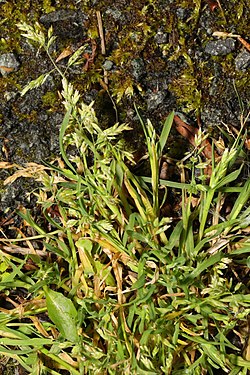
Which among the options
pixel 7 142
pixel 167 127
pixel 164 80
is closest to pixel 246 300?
pixel 167 127

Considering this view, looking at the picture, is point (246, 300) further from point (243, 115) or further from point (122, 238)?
point (243, 115)

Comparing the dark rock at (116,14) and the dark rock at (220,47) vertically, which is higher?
the dark rock at (116,14)

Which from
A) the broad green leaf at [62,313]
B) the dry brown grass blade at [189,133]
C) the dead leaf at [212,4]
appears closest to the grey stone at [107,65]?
the dry brown grass blade at [189,133]

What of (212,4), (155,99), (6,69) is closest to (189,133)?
(155,99)

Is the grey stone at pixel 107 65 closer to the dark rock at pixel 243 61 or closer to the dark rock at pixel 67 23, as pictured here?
the dark rock at pixel 67 23

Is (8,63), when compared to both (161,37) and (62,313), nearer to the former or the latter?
(161,37)

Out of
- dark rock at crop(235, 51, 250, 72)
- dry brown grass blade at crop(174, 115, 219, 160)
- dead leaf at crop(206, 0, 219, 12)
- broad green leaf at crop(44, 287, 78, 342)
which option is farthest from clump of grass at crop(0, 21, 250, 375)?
dead leaf at crop(206, 0, 219, 12)

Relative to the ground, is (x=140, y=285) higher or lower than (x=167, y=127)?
lower
